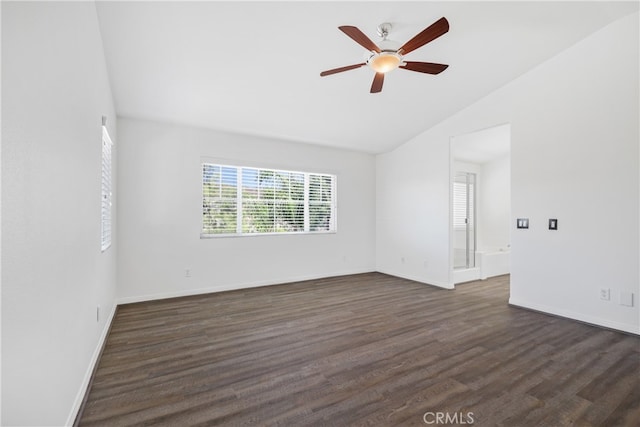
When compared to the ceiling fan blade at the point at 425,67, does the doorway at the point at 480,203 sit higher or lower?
lower

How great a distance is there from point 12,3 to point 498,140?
6578mm

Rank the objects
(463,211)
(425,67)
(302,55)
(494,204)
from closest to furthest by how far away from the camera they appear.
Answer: (425,67) < (302,55) < (463,211) < (494,204)

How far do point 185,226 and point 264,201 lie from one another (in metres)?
1.33

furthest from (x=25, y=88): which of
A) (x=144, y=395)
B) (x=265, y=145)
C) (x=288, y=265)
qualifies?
(x=288, y=265)

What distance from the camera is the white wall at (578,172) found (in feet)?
10.3

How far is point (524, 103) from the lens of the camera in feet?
12.9

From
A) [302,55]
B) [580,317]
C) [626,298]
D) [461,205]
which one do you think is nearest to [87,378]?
[302,55]

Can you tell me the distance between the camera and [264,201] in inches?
203

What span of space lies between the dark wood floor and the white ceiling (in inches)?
105

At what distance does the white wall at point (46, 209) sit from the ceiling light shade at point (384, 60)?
83.0 inches

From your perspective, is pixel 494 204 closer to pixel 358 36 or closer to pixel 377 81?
pixel 377 81

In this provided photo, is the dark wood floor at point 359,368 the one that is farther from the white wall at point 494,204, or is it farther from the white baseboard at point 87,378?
the white wall at point 494,204

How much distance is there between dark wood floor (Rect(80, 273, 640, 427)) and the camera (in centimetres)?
187

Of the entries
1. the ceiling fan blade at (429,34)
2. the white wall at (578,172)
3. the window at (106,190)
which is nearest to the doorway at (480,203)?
the white wall at (578,172)
